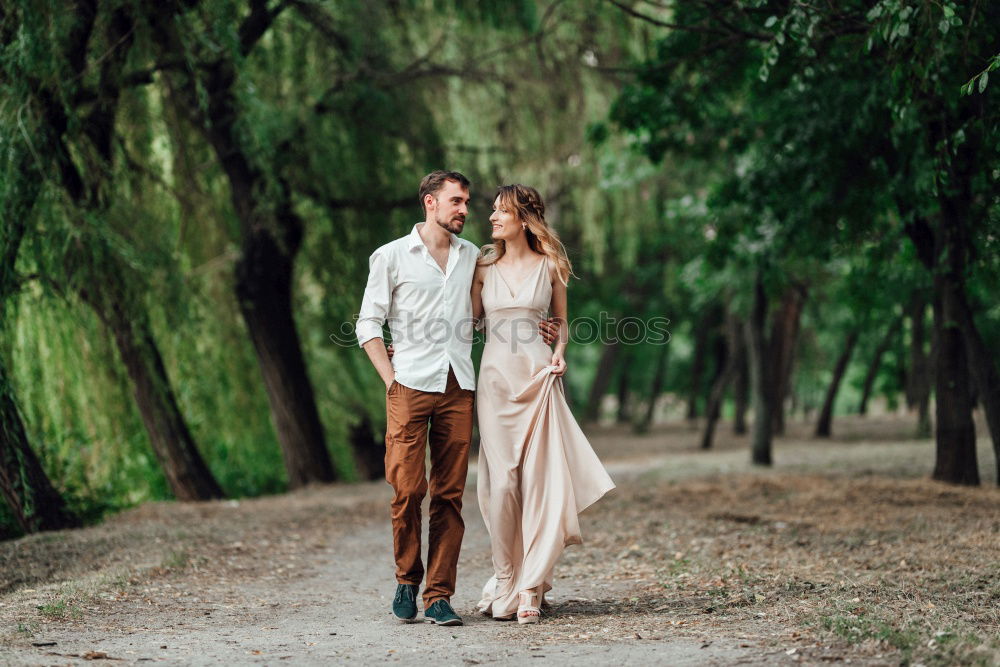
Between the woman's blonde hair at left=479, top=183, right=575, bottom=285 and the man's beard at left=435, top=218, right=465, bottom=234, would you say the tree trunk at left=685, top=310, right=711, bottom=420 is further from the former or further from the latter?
the man's beard at left=435, top=218, right=465, bottom=234

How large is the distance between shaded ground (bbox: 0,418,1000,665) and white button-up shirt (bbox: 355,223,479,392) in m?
1.23

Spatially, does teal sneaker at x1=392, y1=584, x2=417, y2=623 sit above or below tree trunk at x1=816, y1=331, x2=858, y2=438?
below

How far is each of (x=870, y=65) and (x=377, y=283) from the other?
229 inches

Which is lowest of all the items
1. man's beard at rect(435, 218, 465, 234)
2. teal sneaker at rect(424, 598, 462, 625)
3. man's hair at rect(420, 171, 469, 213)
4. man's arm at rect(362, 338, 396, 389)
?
teal sneaker at rect(424, 598, 462, 625)

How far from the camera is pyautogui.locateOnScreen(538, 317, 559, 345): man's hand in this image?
16.8ft

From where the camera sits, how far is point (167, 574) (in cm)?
639

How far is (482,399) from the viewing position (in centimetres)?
508

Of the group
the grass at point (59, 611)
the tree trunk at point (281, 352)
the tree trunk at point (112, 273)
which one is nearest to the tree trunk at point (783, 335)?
the tree trunk at point (281, 352)

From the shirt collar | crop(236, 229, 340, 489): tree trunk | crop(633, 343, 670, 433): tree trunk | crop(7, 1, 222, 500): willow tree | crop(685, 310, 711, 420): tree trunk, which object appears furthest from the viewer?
crop(685, 310, 711, 420): tree trunk

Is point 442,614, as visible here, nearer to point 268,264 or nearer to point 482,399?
point 482,399

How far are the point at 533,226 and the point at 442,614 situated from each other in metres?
1.95

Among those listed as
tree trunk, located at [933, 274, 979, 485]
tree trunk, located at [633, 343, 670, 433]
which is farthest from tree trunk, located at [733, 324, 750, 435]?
tree trunk, located at [933, 274, 979, 485]

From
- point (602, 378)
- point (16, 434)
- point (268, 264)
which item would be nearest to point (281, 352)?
point (268, 264)

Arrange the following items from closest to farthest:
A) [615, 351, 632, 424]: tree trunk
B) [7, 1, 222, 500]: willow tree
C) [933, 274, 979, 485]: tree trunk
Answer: [7, 1, 222, 500]: willow tree → [933, 274, 979, 485]: tree trunk → [615, 351, 632, 424]: tree trunk
